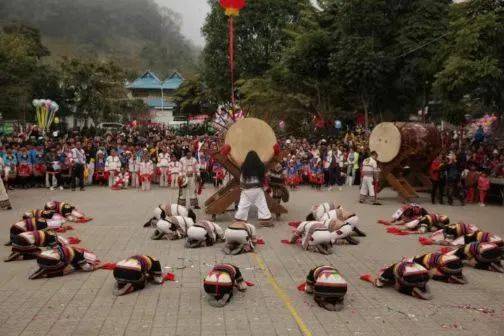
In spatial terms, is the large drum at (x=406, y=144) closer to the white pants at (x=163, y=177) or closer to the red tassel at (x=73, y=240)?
the white pants at (x=163, y=177)

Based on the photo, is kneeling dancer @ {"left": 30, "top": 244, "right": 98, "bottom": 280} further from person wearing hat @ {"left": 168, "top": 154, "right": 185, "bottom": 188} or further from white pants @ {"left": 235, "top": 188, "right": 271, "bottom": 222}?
person wearing hat @ {"left": 168, "top": 154, "right": 185, "bottom": 188}

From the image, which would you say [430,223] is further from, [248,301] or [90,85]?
[90,85]

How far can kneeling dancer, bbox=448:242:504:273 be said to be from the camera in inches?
277

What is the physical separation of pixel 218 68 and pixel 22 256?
26887 mm

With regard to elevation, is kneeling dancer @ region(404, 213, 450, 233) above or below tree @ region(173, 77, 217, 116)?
below

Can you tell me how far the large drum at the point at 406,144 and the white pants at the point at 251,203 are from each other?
19.8 feet

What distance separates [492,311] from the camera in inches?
214

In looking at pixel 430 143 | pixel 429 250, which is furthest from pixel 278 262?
pixel 430 143

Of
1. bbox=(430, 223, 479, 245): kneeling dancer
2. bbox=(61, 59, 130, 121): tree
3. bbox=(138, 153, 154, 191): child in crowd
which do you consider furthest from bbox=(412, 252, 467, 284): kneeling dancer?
bbox=(61, 59, 130, 121): tree

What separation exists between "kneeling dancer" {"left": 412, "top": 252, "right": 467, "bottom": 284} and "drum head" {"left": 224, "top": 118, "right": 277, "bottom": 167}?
4829 mm

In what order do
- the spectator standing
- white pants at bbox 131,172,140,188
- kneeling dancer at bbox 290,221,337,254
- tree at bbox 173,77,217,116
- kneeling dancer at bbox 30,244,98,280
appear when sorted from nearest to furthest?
kneeling dancer at bbox 30,244,98,280
kneeling dancer at bbox 290,221,337,254
the spectator standing
white pants at bbox 131,172,140,188
tree at bbox 173,77,217,116

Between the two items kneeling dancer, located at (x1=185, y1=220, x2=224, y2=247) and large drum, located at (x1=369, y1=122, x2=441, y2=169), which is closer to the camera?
kneeling dancer, located at (x1=185, y1=220, x2=224, y2=247)

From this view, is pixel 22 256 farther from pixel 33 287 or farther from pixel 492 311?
pixel 492 311

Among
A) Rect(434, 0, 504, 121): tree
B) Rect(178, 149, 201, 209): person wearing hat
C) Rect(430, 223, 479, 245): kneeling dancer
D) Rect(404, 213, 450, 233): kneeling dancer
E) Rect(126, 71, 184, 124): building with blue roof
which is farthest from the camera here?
Rect(126, 71, 184, 124): building with blue roof
